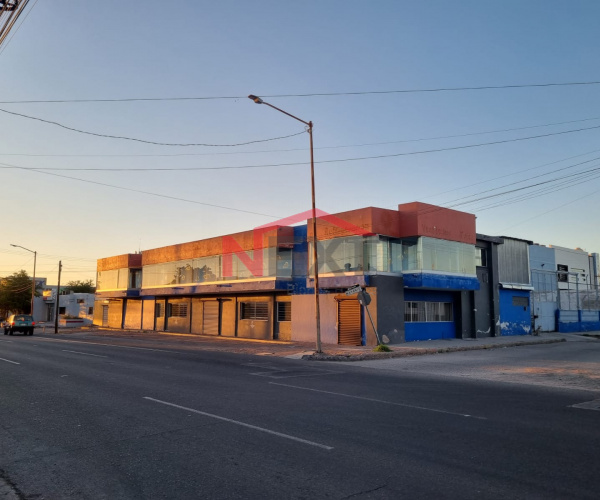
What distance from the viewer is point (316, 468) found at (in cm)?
550

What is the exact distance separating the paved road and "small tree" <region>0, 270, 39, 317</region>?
73118mm

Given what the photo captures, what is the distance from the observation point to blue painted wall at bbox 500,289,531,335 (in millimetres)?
34938

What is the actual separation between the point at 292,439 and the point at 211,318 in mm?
32024

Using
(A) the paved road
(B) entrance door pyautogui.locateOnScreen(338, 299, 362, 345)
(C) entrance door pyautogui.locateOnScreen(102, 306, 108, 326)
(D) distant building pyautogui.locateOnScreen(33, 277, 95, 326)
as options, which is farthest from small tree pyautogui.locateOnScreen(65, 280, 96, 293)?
(A) the paved road

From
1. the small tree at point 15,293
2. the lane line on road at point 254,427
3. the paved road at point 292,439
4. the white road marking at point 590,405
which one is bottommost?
the white road marking at point 590,405

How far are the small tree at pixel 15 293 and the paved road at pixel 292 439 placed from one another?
73118 mm

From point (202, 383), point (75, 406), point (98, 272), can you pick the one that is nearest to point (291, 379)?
point (202, 383)

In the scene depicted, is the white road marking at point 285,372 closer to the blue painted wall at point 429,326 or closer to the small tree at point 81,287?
the blue painted wall at point 429,326

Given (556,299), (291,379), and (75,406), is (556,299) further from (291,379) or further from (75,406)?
(75,406)

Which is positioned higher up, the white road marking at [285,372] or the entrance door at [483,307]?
the entrance door at [483,307]

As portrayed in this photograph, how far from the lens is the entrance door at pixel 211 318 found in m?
37.2

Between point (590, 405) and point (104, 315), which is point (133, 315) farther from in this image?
point (590, 405)

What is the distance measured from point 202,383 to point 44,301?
7902 centimetres

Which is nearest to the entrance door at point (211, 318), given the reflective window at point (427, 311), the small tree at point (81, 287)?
the reflective window at point (427, 311)
